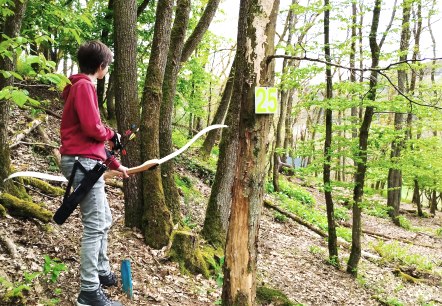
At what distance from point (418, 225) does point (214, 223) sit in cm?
1644

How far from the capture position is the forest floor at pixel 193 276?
3.93 metres

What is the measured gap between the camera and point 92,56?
318 centimetres

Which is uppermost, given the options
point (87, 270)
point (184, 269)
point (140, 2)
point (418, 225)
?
point (140, 2)

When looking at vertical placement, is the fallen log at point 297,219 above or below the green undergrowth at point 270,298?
below

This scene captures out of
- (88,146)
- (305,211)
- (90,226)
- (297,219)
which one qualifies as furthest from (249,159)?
(305,211)

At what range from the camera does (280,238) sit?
9906 millimetres

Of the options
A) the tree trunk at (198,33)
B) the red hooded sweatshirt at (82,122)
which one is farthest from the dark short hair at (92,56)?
the tree trunk at (198,33)

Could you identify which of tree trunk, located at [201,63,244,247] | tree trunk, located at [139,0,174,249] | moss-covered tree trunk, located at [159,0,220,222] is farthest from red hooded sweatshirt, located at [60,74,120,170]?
tree trunk, located at [201,63,244,247]

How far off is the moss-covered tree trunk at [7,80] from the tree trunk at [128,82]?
4.69ft

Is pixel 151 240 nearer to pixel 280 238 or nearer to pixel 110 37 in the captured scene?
pixel 280 238

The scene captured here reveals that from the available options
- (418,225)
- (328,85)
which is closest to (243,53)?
(328,85)

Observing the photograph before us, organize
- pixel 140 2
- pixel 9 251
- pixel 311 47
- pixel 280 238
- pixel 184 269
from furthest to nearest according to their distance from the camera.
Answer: pixel 140 2
pixel 280 238
pixel 311 47
pixel 184 269
pixel 9 251

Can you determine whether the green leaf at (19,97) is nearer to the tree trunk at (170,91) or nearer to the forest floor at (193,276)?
the forest floor at (193,276)

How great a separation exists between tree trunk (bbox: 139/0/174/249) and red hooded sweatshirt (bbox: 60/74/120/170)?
2245 millimetres
